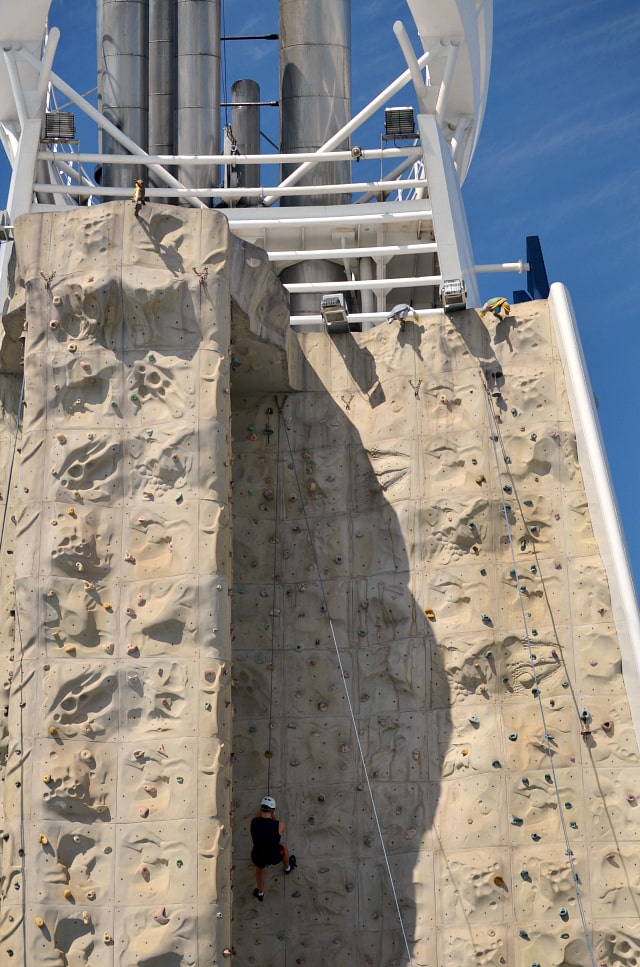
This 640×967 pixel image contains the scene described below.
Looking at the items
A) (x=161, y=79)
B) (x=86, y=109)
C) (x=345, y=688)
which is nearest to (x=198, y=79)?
(x=161, y=79)

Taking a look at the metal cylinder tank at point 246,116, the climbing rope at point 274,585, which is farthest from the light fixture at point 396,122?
the metal cylinder tank at point 246,116

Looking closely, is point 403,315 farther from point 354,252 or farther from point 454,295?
point 354,252

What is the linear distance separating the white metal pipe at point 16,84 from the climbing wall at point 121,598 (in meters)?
4.86

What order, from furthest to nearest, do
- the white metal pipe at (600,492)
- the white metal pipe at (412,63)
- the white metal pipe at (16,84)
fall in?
the white metal pipe at (16,84)
the white metal pipe at (412,63)
the white metal pipe at (600,492)

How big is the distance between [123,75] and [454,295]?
34.9 feet

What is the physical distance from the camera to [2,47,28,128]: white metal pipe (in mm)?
22297

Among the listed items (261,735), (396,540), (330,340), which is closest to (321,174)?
(330,340)

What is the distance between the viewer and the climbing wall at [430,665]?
17547mm

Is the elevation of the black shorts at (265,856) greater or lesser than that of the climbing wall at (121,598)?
lesser

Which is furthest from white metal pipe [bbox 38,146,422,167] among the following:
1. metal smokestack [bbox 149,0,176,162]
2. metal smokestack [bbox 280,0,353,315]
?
metal smokestack [bbox 149,0,176,162]

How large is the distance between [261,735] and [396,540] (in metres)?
2.70

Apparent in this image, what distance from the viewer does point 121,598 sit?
1698cm

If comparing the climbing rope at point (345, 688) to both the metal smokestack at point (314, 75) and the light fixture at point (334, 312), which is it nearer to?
the light fixture at point (334, 312)

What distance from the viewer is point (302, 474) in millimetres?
19781
